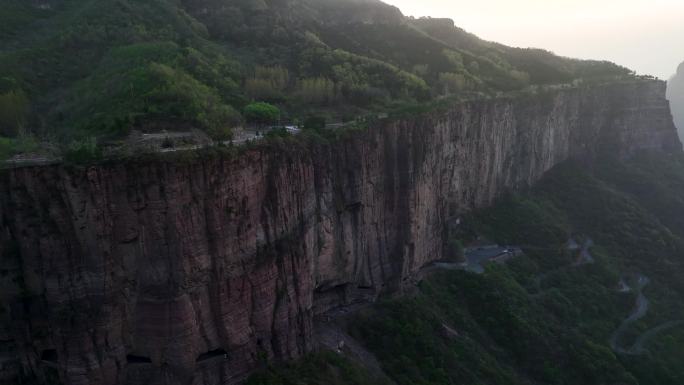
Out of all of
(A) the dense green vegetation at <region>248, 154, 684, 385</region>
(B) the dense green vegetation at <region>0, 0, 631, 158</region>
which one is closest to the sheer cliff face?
(B) the dense green vegetation at <region>0, 0, 631, 158</region>

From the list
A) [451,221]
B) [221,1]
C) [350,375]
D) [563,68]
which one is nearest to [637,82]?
[563,68]

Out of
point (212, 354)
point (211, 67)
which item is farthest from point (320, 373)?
point (211, 67)

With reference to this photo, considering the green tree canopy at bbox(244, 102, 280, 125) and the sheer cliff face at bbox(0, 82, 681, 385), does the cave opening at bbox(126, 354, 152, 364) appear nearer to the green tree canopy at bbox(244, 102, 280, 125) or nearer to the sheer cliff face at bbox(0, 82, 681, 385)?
the sheer cliff face at bbox(0, 82, 681, 385)

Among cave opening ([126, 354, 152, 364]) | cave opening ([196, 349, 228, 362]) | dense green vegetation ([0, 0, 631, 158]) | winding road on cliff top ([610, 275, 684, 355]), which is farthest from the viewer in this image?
winding road on cliff top ([610, 275, 684, 355])

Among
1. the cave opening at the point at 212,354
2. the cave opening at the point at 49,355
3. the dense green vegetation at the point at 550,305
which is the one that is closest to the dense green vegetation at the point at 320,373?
the cave opening at the point at 212,354

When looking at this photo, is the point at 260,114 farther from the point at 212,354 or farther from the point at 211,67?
the point at 212,354
